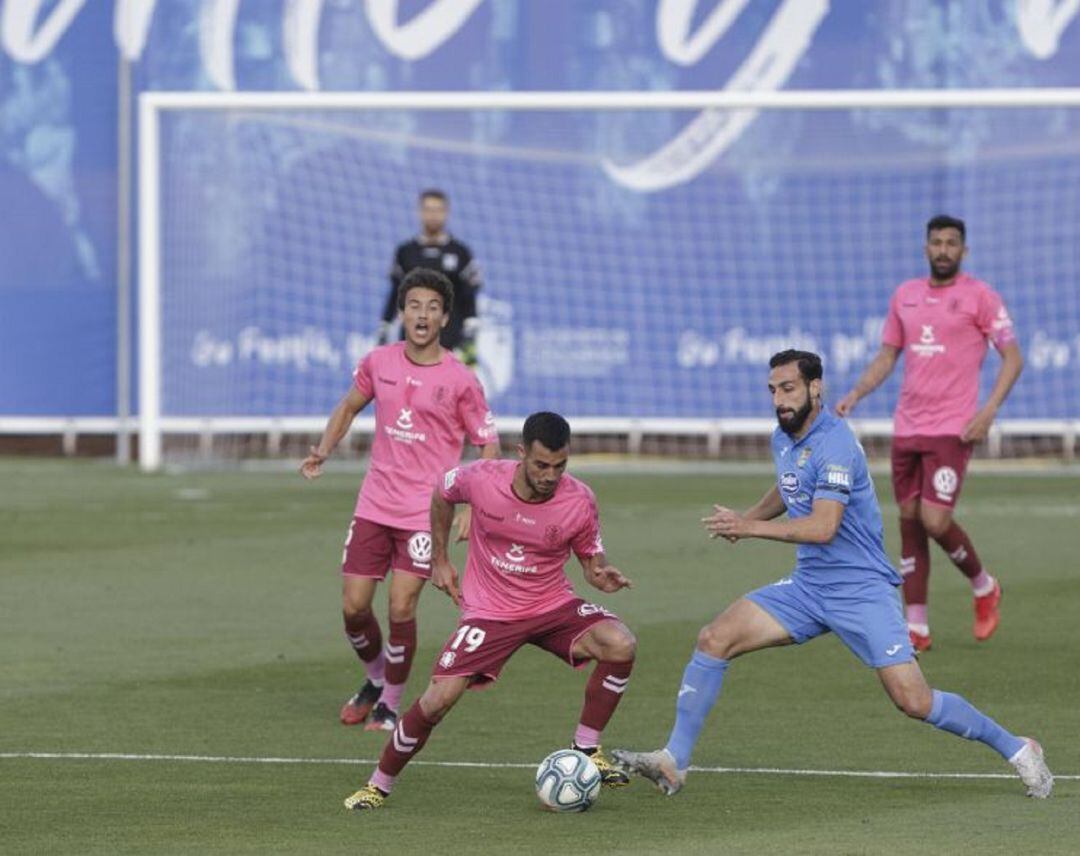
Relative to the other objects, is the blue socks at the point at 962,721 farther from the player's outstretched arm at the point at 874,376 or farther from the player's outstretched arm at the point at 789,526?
the player's outstretched arm at the point at 874,376

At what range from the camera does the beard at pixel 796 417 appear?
31.8ft

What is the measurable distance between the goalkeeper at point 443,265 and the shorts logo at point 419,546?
807cm

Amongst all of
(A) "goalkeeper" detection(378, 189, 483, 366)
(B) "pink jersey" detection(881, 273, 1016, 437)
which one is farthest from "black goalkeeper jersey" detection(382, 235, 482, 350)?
(B) "pink jersey" detection(881, 273, 1016, 437)

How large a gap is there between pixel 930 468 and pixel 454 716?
376cm

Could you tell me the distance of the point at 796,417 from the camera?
31.8ft

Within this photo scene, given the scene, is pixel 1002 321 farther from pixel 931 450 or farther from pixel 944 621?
pixel 944 621

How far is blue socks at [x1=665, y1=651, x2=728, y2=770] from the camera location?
9.74 metres

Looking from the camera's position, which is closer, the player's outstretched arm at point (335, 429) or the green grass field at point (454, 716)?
the green grass field at point (454, 716)

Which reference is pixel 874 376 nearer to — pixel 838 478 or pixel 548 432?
pixel 838 478

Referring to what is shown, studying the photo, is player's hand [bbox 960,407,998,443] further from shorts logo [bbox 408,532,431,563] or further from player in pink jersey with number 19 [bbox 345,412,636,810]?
player in pink jersey with number 19 [bbox 345,412,636,810]

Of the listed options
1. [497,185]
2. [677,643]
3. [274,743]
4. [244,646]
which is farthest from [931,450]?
[497,185]

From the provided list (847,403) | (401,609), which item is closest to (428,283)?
(401,609)

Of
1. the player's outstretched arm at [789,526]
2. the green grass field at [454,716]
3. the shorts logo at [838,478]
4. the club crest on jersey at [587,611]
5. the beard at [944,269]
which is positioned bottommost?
the green grass field at [454,716]

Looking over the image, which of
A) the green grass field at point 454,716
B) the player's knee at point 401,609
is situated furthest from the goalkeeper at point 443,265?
the player's knee at point 401,609
